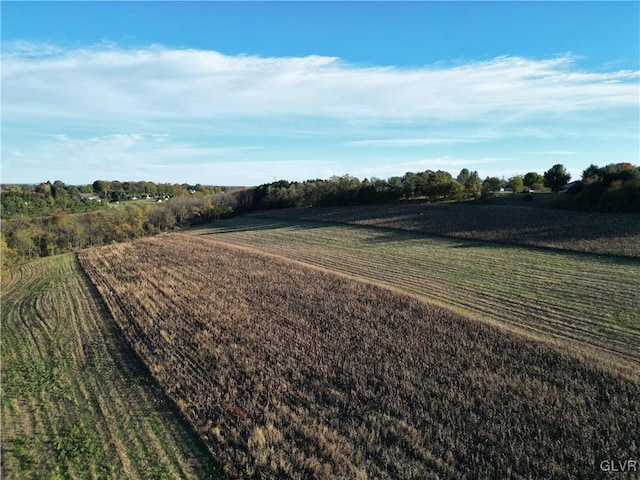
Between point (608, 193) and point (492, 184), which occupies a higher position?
point (492, 184)

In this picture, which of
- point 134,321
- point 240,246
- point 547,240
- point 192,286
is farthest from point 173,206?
point 547,240

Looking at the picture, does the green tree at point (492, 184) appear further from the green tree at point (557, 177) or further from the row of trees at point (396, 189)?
the green tree at point (557, 177)

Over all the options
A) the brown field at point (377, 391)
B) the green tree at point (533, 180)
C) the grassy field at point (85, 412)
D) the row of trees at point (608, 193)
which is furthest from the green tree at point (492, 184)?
the grassy field at point (85, 412)

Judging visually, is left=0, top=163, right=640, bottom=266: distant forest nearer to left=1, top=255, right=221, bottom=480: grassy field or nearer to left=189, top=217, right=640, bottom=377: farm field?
left=189, top=217, right=640, bottom=377: farm field

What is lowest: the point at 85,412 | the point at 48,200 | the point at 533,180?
the point at 85,412

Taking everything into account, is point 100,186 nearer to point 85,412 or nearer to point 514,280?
point 85,412

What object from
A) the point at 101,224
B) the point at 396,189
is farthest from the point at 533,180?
the point at 101,224
